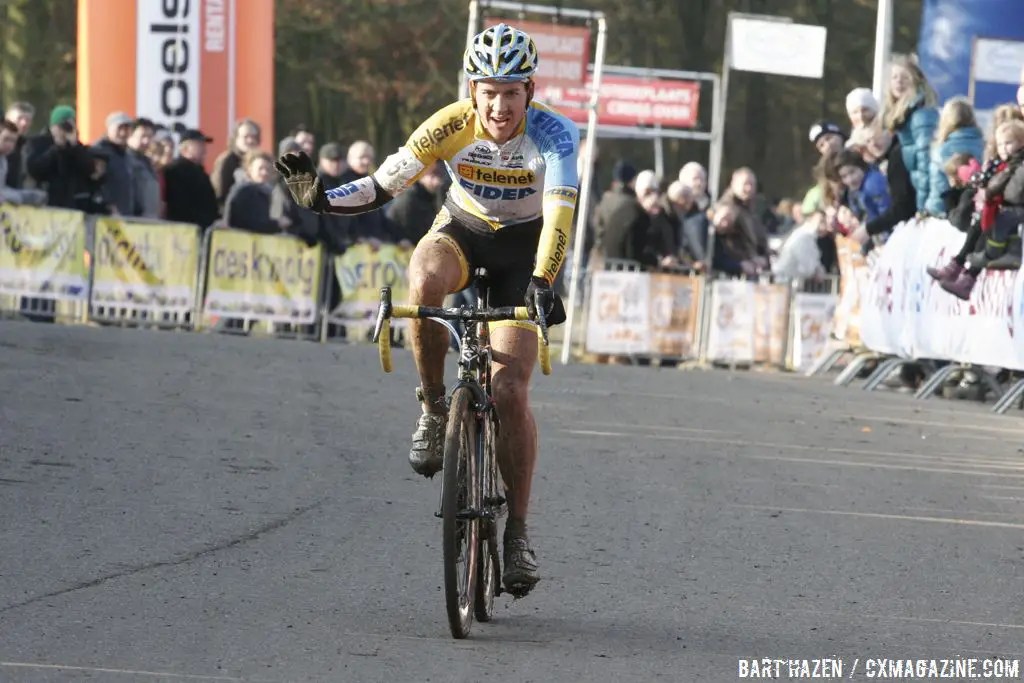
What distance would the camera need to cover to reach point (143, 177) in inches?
866

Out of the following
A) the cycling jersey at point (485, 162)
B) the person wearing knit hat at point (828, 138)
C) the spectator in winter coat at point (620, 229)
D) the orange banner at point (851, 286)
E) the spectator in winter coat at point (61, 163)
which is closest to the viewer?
the cycling jersey at point (485, 162)

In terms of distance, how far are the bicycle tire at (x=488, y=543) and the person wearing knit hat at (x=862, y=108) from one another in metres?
12.8

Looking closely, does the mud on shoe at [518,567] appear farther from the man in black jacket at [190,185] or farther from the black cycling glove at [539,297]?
the man in black jacket at [190,185]

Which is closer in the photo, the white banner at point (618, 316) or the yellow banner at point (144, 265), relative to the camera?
the yellow banner at point (144, 265)

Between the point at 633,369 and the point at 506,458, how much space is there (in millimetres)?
13900

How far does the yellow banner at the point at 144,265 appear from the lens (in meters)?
22.1

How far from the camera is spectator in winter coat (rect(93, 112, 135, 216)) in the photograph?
21.8m

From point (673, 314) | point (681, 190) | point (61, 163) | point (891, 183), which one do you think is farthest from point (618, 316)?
point (61, 163)

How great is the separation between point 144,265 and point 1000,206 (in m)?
9.32

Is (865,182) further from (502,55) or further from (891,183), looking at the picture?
(502,55)

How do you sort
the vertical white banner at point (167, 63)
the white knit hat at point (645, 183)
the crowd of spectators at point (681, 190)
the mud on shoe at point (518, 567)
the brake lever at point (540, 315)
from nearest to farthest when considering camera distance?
the brake lever at point (540, 315), the mud on shoe at point (518, 567), the crowd of spectators at point (681, 190), the white knit hat at point (645, 183), the vertical white banner at point (167, 63)

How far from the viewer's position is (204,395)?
15062 mm

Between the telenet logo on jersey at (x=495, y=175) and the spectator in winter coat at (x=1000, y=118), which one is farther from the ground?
the spectator in winter coat at (x=1000, y=118)

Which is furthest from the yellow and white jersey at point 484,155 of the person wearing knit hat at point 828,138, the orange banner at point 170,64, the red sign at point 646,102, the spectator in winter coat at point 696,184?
the red sign at point 646,102
